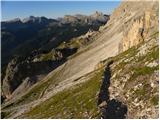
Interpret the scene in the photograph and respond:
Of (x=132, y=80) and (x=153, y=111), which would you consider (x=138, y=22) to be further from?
(x=153, y=111)

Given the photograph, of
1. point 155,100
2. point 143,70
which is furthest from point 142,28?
point 155,100

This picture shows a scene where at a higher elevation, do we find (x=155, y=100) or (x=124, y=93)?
(x=155, y=100)

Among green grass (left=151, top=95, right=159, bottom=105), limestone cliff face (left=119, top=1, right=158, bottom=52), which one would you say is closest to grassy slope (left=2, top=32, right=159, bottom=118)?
green grass (left=151, top=95, right=159, bottom=105)

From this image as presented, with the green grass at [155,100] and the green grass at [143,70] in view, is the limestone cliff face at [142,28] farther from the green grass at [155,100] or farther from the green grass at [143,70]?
the green grass at [155,100]

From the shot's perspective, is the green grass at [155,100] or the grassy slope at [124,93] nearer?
the green grass at [155,100]

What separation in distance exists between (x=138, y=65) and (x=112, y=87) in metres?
7.02

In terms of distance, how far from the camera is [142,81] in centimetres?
6875

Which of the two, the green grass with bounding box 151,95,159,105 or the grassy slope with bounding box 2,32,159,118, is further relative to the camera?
the grassy slope with bounding box 2,32,159,118

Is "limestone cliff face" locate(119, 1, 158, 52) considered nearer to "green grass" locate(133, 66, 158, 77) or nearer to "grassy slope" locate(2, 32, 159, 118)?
"grassy slope" locate(2, 32, 159, 118)

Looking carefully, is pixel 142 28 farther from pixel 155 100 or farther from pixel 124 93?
pixel 155 100

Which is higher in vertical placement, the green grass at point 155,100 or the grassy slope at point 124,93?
the green grass at point 155,100

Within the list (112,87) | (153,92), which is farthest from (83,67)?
(153,92)

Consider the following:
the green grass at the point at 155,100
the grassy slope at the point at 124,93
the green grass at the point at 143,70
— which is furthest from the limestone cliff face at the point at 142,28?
the green grass at the point at 155,100

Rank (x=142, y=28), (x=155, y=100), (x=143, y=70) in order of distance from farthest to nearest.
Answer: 1. (x=142, y=28)
2. (x=143, y=70)
3. (x=155, y=100)
